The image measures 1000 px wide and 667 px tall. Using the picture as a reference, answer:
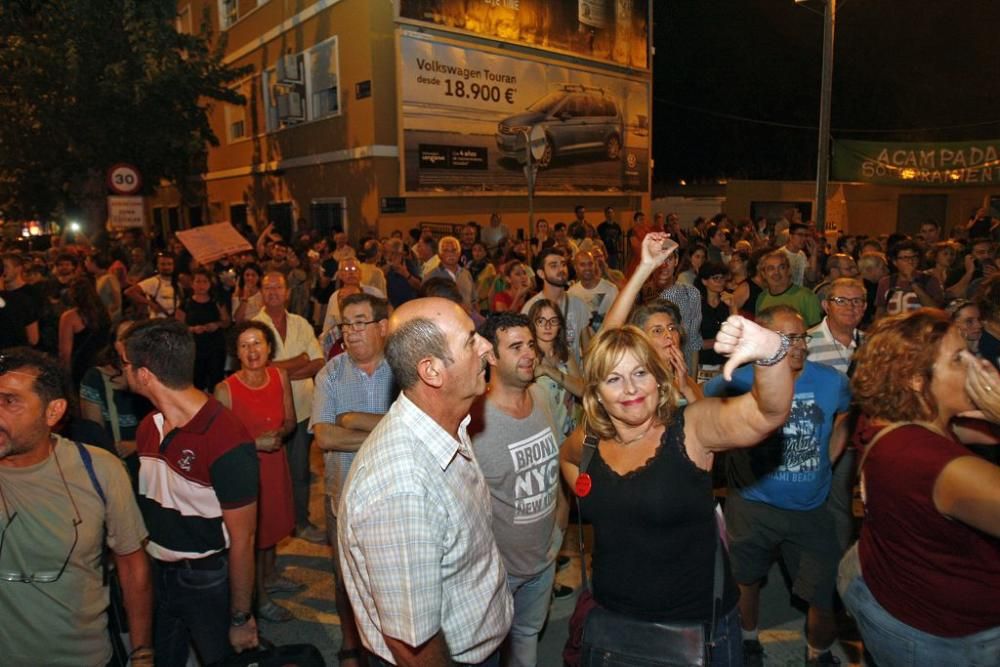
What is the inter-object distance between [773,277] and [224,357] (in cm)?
602

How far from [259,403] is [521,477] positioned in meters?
2.08

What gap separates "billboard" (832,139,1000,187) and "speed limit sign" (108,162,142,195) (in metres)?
14.8

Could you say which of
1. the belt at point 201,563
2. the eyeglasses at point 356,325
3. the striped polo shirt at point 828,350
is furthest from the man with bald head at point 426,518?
the striped polo shirt at point 828,350

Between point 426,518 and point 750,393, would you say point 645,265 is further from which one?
point 426,518

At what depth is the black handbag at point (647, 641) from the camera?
243cm

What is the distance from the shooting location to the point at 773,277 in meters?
6.55

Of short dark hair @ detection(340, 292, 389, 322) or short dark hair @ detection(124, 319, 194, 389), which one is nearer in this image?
short dark hair @ detection(124, 319, 194, 389)

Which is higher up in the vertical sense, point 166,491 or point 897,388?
point 897,388

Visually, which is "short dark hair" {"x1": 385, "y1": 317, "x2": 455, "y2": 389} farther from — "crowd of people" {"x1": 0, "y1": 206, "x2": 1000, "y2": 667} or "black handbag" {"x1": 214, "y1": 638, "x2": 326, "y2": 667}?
"black handbag" {"x1": 214, "y1": 638, "x2": 326, "y2": 667}

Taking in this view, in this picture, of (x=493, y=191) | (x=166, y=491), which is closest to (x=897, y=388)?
(x=166, y=491)

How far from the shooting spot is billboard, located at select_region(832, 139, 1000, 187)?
1498 centimetres

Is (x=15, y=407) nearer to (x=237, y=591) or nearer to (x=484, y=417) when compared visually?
(x=237, y=591)

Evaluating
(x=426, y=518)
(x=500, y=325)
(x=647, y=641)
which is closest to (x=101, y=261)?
(x=500, y=325)

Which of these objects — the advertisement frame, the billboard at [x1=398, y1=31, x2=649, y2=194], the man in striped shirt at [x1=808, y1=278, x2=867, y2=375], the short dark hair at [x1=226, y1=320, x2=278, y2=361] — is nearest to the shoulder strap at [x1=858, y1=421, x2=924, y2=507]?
the man in striped shirt at [x1=808, y1=278, x2=867, y2=375]
